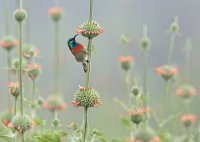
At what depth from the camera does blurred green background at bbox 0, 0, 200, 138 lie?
8703mm

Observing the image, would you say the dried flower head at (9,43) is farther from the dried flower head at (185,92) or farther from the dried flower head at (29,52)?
the dried flower head at (185,92)

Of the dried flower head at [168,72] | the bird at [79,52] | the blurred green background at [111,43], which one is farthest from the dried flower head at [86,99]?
the blurred green background at [111,43]

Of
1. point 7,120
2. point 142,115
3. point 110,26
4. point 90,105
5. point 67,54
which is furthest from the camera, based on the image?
point 110,26

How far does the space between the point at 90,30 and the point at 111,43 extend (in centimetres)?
681

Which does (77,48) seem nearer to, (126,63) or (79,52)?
(79,52)

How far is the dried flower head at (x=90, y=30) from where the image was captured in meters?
2.88

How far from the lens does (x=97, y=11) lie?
384 inches

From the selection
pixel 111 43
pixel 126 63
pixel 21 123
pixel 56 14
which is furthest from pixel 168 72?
pixel 111 43

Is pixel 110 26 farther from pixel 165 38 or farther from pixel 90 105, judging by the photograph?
pixel 90 105

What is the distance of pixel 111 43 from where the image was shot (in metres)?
9.70

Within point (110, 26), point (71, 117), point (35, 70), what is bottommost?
point (71, 117)

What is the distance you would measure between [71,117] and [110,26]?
6.51 feet

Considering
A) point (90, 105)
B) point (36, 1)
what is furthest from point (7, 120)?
point (36, 1)

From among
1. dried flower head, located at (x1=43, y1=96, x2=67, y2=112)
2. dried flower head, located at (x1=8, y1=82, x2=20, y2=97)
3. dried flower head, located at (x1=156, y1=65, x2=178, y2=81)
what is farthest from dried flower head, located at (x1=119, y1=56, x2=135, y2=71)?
dried flower head, located at (x1=8, y1=82, x2=20, y2=97)
